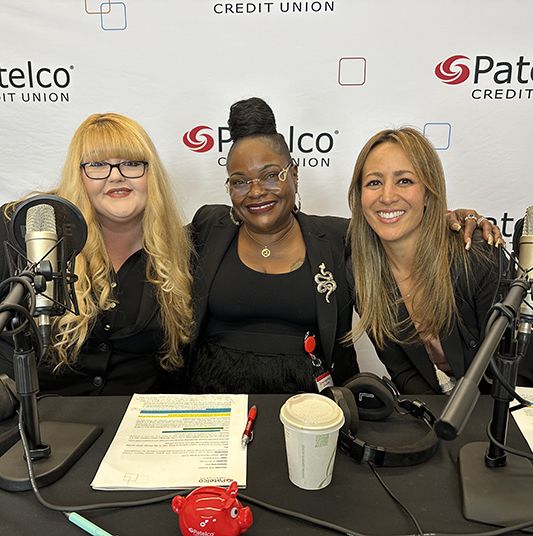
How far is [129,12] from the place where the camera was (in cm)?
207

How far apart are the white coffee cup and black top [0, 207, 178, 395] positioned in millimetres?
791

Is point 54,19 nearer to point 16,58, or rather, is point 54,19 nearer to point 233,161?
point 16,58

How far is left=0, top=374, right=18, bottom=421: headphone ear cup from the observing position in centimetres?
100

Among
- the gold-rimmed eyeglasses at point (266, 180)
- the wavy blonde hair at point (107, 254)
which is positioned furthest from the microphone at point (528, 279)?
the wavy blonde hair at point (107, 254)

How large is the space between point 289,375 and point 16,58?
1.74 m

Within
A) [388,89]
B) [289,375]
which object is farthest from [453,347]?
[388,89]

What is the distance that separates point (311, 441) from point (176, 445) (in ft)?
0.91

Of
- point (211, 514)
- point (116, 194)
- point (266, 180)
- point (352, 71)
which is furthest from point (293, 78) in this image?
point (211, 514)

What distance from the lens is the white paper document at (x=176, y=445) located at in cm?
85

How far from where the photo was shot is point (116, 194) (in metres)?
1.51

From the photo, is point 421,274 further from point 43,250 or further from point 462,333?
point 43,250

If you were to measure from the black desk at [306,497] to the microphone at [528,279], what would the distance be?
264mm

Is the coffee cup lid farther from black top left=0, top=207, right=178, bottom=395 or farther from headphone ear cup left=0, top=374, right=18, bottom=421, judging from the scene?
black top left=0, top=207, right=178, bottom=395

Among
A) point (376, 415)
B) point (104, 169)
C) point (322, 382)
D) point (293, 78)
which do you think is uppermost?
point (293, 78)
